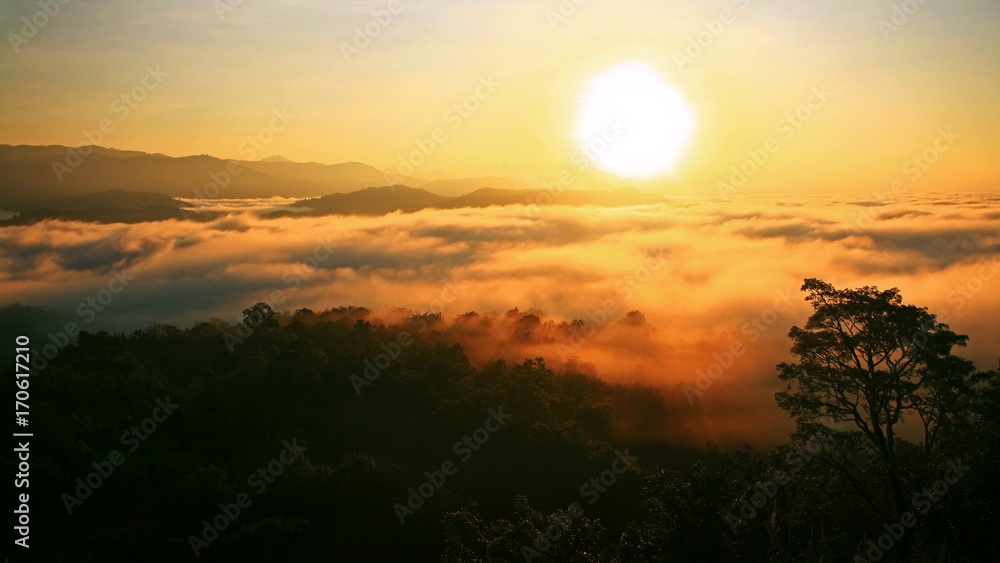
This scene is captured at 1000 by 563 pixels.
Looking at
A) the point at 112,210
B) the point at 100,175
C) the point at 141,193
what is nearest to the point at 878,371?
the point at 112,210

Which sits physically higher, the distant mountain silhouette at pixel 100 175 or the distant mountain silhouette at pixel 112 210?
the distant mountain silhouette at pixel 100 175

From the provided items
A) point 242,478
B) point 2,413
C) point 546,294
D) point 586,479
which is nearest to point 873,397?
point 586,479

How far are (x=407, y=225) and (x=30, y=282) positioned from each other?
7814cm

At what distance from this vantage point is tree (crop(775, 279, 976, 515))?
16156 millimetres

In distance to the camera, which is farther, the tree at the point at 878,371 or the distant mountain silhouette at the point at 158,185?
the distant mountain silhouette at the point at 158,185

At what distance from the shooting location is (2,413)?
26.6m

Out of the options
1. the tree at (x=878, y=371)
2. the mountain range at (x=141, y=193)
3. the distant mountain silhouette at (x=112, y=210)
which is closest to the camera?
the tree at (x=878, y=371)

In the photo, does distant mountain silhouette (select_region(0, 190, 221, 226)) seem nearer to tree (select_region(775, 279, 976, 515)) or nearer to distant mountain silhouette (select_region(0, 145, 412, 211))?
distant mountain silhouette (select_region(0, 145, 412, 211))

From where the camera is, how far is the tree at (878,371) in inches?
636

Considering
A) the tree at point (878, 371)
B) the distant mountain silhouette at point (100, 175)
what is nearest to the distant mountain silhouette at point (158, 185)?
the distant mountain silhouette at point (100, 175)

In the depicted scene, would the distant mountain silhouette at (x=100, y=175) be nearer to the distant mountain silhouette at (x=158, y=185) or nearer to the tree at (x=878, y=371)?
the distant mountain silhouette at (x=158, y=185)

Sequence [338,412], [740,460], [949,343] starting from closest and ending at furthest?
[949,343], [740,460], [338,412]

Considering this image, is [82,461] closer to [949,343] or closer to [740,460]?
[740,460]

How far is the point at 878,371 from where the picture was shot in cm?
1706
